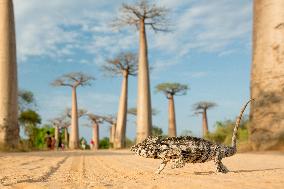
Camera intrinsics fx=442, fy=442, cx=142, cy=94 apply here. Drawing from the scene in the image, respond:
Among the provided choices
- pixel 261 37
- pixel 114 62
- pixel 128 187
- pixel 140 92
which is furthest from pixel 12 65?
pixel 114 62

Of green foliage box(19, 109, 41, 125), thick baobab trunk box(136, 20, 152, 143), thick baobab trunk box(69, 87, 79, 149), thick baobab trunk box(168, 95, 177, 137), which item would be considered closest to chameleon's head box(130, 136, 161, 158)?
thick baobab trunk box(136, 20, 152, 143)

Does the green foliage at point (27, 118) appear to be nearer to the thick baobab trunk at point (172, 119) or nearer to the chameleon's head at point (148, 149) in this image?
the thick baobab trunk at point (172, 119)

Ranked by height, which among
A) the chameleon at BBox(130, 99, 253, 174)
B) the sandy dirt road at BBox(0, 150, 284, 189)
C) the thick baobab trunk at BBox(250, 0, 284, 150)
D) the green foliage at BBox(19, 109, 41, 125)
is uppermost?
the green foliage at BBox(19, 109, 41, 125)

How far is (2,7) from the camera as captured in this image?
47.9ft

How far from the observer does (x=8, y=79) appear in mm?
14289

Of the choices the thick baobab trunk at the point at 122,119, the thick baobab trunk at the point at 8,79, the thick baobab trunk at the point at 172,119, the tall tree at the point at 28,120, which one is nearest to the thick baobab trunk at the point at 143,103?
the thick baobab trunk at the point at 8,79

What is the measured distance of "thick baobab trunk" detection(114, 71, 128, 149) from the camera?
105 ft

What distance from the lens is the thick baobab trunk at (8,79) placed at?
14070mm

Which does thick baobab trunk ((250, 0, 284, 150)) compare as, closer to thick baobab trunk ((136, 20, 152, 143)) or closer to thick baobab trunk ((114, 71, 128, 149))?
thick baobab trunk ((136, 20, 152, 143))

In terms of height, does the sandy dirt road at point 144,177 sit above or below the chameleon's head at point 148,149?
below

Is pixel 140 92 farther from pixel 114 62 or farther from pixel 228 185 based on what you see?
pixel 228 185

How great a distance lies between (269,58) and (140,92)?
11.8m

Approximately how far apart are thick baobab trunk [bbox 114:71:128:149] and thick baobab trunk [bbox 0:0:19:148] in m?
17.7

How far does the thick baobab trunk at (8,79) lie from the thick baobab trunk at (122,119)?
17.7m
